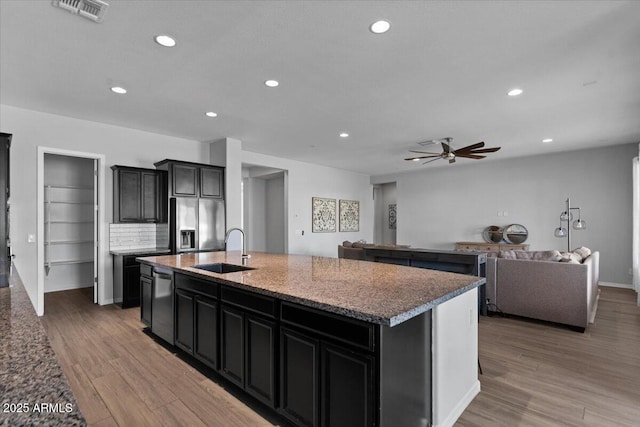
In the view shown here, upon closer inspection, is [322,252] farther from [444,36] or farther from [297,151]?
[444,36]

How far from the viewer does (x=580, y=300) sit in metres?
3.77

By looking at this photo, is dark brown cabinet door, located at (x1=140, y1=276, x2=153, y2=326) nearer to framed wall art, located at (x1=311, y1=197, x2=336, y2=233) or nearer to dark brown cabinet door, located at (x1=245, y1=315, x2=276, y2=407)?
dark brown cabinet door, located at (x1=245, y1=315, x2=276, y2=407)

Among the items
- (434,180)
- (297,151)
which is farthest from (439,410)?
(434,180)

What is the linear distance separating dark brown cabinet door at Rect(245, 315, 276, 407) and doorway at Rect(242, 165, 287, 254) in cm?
647

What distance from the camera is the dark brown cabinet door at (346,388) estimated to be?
1.55 meters

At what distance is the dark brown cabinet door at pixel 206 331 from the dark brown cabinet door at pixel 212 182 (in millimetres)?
3079

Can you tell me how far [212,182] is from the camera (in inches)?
221

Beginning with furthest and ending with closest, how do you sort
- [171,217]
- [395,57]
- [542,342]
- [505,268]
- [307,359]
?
[171,217]
[505,268]
[542,342]
[395,57]
[307,359]

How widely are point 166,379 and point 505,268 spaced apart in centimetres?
406

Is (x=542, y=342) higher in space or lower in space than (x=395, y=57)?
lower

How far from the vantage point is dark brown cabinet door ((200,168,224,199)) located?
548 cm

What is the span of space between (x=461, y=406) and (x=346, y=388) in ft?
3.53

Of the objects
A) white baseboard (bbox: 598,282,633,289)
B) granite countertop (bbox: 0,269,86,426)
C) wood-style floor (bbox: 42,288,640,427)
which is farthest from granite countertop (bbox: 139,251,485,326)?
white baseboard (bbox: 598,282,633,289)

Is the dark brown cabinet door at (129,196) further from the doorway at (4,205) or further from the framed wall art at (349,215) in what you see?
the framed wall art at (349,215)
